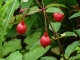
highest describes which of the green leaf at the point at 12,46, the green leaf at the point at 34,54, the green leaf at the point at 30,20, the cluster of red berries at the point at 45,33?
the cluster of red berries at the point at 45,33

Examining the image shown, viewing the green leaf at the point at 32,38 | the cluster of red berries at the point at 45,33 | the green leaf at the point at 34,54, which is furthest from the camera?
the green leaf at the point at 32,38

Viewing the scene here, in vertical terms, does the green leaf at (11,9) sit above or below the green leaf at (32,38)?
above

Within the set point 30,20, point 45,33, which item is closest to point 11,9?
point 45,33

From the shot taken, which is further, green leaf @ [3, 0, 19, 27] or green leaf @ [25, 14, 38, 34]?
green leaf @ [25, 14, 38, 34]

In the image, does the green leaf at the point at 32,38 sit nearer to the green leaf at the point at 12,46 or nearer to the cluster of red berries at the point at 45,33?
the green leaf at the point at 12,46

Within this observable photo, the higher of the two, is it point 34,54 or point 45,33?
point 45,33

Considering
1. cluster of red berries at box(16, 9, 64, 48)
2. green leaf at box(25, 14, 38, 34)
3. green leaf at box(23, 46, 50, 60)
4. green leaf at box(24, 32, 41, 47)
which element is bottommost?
green leaf at box(24, 32, 41, 47)

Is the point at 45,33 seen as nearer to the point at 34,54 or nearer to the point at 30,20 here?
the point at 34,54

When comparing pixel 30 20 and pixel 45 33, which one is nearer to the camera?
pixel 45 33

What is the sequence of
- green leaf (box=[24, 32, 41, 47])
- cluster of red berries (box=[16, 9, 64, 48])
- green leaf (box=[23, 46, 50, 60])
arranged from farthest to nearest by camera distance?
green leaf (box=[24, 32, 41, 47]), green leaf (box=[23, 46, 50, 60]), cluster of red berries (box=[16, 9, 64, 48])

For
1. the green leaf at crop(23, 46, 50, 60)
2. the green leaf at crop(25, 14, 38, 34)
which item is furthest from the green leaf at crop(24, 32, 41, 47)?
the green leaf at crop(23, 46, 50, 60)

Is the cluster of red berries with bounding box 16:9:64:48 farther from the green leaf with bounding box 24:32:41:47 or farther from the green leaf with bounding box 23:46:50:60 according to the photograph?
the green leaf with bounding box 24:32:41:47

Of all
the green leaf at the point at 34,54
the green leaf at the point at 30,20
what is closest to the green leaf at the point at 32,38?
the green leaf at the point at 30,20

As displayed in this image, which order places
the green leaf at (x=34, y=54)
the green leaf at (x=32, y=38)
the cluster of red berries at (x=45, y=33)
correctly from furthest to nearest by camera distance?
the green leaf at (x=32, y=38), the green leaf at (x=34, y=54), the cluster of red berries at (x=45, y=33)
